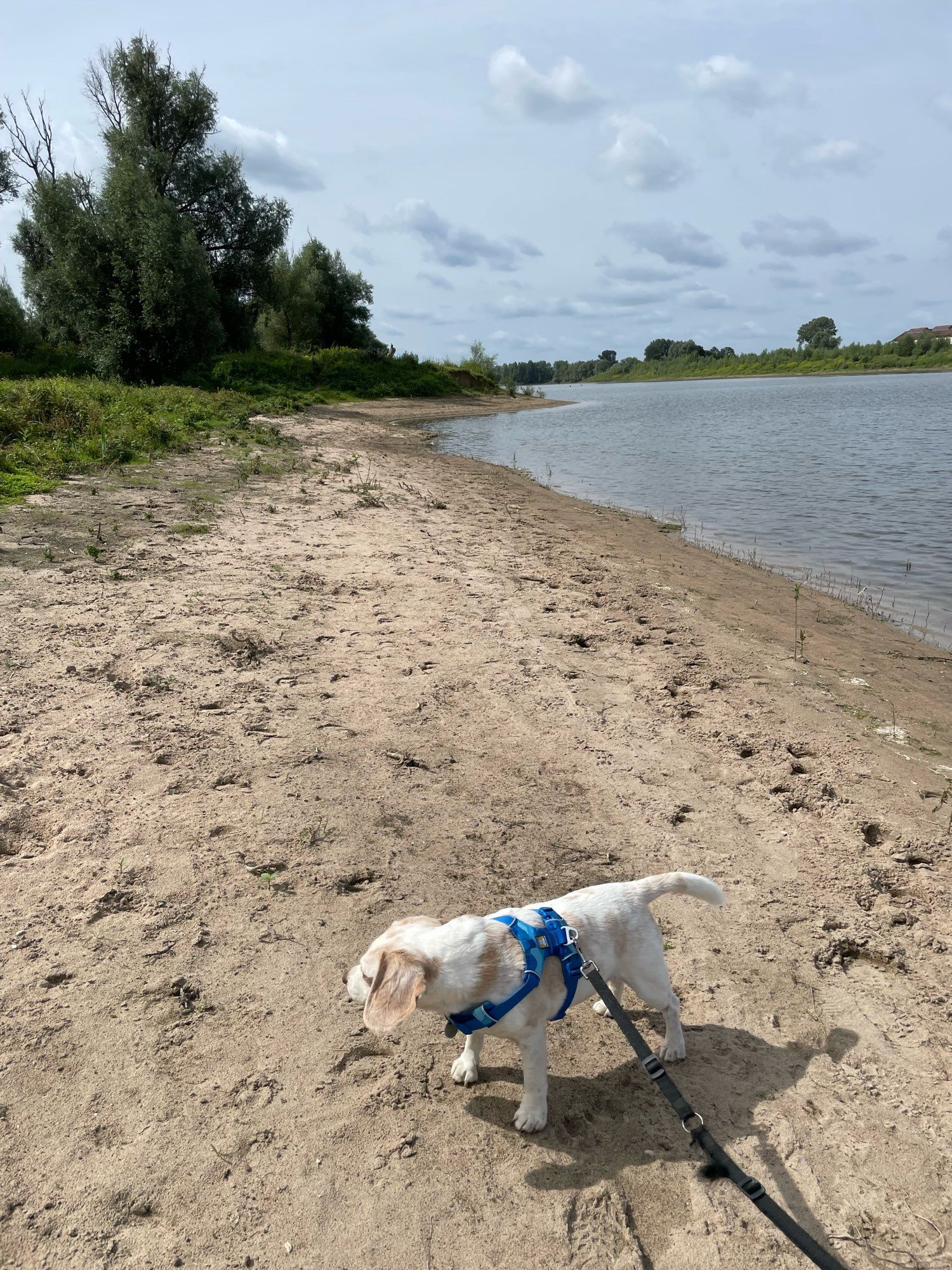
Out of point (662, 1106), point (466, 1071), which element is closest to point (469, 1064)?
point (466, 1071)

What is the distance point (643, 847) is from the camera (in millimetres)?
4582

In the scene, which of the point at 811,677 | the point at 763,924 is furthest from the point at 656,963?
the point at 811,677

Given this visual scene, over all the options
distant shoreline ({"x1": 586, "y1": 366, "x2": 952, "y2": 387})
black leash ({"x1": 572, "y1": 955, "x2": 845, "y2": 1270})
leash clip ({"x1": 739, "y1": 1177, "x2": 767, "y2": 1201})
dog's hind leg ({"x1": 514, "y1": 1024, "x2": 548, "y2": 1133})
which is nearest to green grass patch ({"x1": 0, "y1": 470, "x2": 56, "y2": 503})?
dog's hind leg ({"x1": 514, "y1": 1024, "x2": 548, "y2": 1133})

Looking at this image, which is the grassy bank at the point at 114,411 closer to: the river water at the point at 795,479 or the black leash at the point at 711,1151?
the river water at the point at 795,479

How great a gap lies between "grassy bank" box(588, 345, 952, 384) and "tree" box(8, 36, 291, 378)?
99168 mm

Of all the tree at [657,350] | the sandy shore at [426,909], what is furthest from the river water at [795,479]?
the tree at [657,350]

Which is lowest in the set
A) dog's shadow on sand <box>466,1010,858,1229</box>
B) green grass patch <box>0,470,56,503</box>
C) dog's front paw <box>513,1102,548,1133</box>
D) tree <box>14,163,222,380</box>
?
dog's shadow on sand <box>466,1010,858,1229</box>

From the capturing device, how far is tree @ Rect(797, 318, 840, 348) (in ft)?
445

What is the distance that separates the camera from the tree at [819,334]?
136 metres

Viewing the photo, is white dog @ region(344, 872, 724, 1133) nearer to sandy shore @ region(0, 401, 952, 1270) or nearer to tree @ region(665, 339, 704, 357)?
sandy shore @ region(0, 401, 952, 1270)

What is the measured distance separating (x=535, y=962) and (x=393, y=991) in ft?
1.73

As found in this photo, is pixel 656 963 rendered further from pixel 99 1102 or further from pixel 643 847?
pixel 99 1102

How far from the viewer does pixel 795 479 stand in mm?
21484

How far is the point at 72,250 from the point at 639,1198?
126 ft
